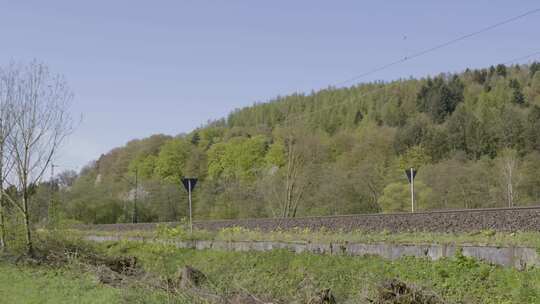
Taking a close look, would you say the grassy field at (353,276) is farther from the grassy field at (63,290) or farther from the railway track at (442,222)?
the railway track at (442,222)

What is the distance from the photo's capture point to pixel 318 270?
1312 cm

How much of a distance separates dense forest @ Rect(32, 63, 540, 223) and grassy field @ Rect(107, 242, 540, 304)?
1045 cm

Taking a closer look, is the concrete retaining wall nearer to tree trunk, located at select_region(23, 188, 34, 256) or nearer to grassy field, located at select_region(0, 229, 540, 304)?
grassy field, located at select_region(0, 229, 540, 304)

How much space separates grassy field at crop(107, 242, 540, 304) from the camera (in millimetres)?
9109

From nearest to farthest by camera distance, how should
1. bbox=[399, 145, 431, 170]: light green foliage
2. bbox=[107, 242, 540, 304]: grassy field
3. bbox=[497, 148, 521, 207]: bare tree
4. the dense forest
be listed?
bbox=[107, 242, 540, 304]: grassy field
bbox=[497, 148, 521, 207]: bare tree
the dense forest
bbox=[399, 145, 431, 170]: light green foliage

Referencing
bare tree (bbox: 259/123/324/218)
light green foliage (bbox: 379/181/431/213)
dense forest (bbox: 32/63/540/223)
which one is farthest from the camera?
dense forest (bbox: 32/63/540/223)

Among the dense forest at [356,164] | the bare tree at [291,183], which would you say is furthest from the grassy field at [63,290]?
the bare tree at [291,183]

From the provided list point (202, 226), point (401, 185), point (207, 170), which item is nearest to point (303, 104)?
point (207, 170)

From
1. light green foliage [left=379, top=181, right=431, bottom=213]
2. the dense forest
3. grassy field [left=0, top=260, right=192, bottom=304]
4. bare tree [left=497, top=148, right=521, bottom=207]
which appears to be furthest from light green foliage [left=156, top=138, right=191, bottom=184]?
grassy field [left=0, top=260, right=192, bottom=304]

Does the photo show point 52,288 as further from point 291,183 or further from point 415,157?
point 415,157

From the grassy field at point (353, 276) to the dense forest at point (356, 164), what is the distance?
10452 millimetres

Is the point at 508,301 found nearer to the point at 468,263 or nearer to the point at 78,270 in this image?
the point at 468,263

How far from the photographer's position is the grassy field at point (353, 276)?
9109 mm

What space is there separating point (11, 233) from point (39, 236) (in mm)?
1016
